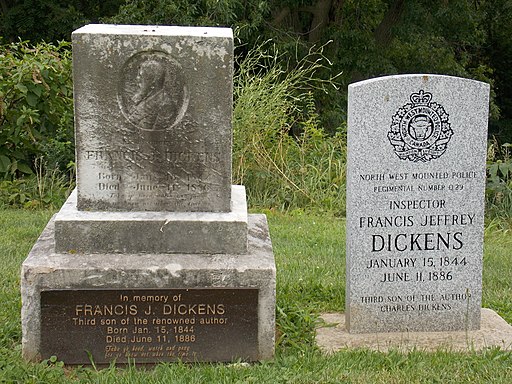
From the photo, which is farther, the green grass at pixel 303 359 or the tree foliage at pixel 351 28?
the tree foliage at pixel 351 28

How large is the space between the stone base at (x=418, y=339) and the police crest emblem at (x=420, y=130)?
1063 millimetres

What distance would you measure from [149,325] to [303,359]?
0.84 m

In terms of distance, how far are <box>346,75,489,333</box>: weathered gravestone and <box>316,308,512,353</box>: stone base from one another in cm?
7

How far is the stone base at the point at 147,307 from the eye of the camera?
4129 mm

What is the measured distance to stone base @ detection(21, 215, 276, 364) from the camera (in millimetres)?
4129

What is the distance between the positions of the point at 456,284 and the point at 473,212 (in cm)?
45

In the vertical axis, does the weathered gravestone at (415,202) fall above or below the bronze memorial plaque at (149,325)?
above

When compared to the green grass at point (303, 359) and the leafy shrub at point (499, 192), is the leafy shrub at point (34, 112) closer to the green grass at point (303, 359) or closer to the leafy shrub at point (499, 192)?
the green grass at point (303, 359)

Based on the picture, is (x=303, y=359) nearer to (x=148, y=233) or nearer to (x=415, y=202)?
(x=148, y=233)

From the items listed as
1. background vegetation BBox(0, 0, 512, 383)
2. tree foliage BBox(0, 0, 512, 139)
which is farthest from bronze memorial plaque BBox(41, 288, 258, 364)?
tree foliage BBox(0, 0, 512, 139)

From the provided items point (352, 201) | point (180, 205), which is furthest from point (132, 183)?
point (352, 201)

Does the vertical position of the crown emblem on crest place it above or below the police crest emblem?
above

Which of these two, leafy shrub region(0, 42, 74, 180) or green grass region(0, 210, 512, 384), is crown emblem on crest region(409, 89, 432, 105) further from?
leafy shrub region(0, 42, 74, 180)

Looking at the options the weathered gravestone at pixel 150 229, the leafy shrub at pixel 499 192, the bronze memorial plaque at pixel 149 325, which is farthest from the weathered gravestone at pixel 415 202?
the leafy shrub at pixel 499 192
